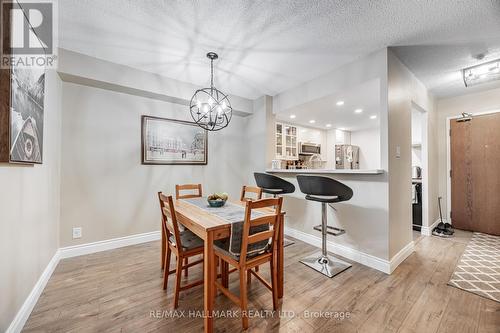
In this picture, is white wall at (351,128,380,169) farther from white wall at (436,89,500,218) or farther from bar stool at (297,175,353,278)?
bar stool at (297,175,353,278)

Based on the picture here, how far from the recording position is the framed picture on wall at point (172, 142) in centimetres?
305

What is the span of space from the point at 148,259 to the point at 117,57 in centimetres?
248

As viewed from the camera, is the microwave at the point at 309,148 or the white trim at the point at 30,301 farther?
the microwave at the point at 309,148

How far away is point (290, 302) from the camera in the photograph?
67.0 inches

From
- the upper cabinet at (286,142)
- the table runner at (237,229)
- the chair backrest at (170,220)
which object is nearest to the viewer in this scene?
the table runner at (237,229)

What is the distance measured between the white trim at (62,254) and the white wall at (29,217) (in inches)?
2.0

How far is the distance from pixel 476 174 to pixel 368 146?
2853mm

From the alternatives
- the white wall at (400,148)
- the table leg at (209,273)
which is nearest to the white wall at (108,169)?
the table leg at (209,273)

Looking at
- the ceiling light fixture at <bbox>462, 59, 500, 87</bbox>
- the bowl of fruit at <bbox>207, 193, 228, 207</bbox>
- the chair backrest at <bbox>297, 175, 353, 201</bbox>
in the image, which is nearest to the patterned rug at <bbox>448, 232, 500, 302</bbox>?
the chair backrest at <bbox>297, 175, 353, 201</bbox>

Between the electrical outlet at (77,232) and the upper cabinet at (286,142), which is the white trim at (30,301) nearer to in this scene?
the electrical outlet at (77,232)

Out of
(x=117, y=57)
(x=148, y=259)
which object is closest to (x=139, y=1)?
(x=117, y=57)

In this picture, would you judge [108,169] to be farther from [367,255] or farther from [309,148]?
[309,148]

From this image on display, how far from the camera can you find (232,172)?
394cm

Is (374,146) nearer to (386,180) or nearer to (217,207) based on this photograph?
(386,180)
